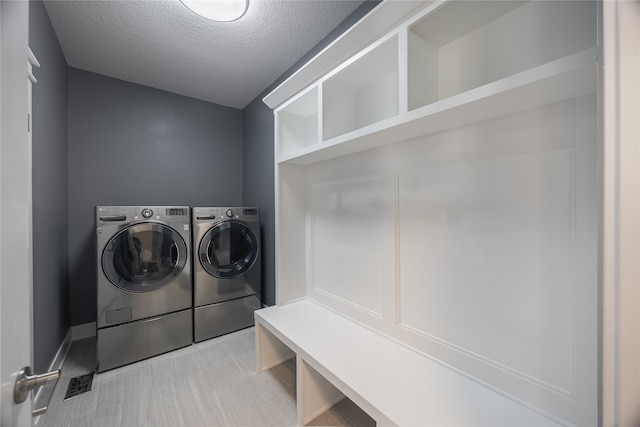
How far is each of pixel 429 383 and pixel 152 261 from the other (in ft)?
7.52

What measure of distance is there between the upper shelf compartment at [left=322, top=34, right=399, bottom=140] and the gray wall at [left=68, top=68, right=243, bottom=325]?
6.89 feet

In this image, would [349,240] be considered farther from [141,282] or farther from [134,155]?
[134,155]

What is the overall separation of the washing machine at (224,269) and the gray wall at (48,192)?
0.98 m

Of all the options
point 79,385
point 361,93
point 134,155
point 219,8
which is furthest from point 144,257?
point 361,93

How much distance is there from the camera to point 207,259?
8.05ft

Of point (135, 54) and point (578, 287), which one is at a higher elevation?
point (135, 54)

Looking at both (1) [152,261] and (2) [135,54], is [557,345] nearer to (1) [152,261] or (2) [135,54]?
(1) [152,261]

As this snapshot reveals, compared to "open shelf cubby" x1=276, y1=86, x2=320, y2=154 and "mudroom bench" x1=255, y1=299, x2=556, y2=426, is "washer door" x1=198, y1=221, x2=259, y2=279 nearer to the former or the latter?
"mudroom bench" x1=255, y1=299, x2=556, y2=426

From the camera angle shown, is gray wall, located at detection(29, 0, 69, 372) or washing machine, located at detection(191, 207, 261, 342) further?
washing machine, located at detection(191, 207, 261, 342)

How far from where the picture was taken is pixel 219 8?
1.60 metres

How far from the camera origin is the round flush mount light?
155 cm

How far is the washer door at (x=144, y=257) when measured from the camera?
6.68 ft

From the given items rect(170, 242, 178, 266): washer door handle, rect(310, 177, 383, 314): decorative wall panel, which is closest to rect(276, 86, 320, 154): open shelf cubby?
rect(310, 177, 383, 314): decorative wall panel

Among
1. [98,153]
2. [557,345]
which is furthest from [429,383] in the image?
[98,153]
